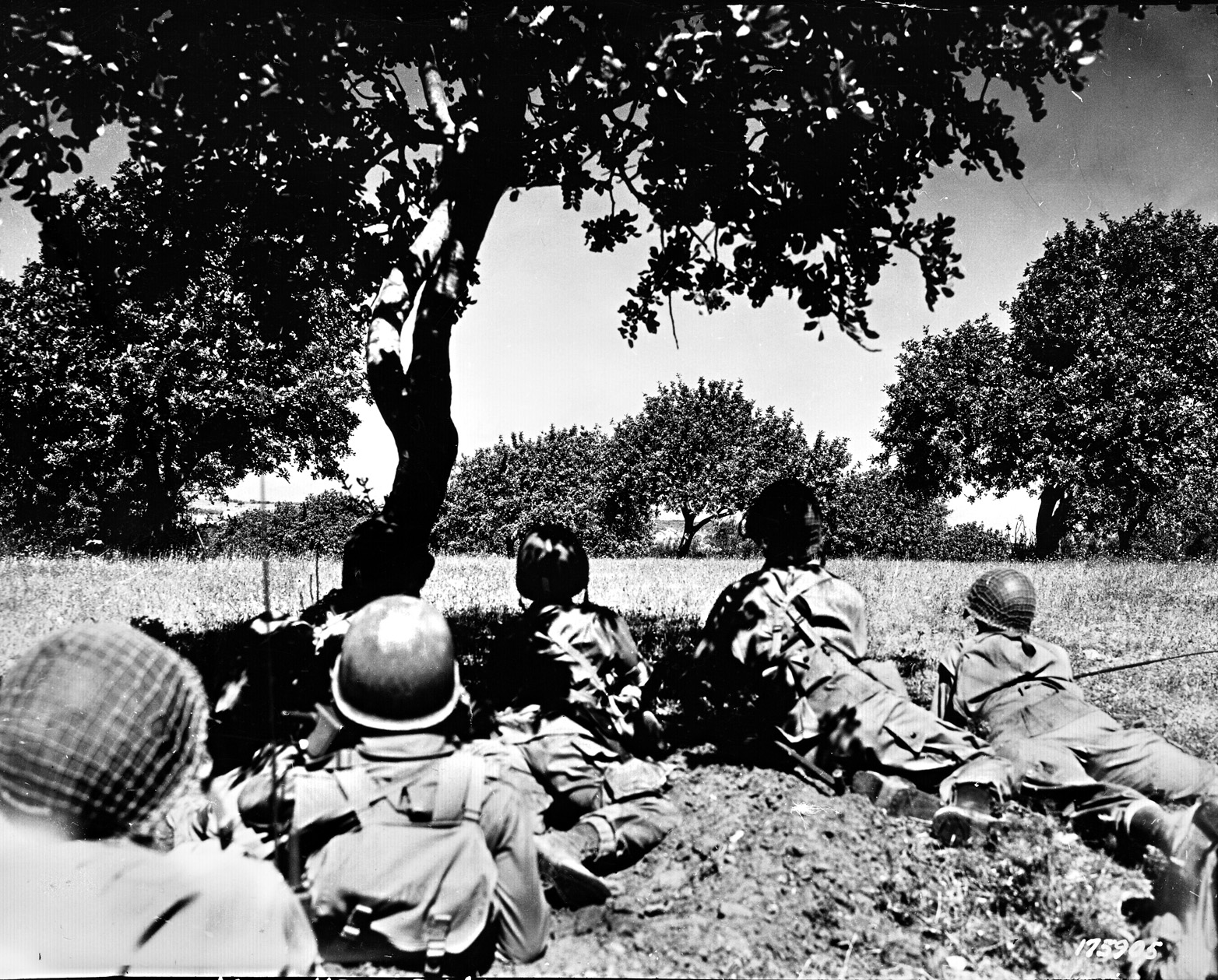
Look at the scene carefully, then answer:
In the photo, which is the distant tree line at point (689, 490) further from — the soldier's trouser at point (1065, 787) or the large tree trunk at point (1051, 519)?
the soldier's trouser at point (1065, 787)

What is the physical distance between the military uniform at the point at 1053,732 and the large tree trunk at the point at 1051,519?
34812mm

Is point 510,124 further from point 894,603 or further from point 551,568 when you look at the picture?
point 894,603

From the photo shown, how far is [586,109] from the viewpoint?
6.21 metres

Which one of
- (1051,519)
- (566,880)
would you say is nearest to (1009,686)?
(566,880)

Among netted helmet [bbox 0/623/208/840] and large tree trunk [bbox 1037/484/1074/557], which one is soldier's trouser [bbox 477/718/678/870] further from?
large tree trunk [bbox 1037/484/1074/557]

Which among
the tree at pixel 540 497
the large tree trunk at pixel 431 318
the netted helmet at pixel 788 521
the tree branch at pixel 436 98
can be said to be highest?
the tree branch at pixel 436 98

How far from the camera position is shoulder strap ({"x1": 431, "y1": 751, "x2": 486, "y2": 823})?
2.70 metres

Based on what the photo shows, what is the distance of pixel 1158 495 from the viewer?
31938 mm

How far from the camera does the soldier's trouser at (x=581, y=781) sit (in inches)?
163

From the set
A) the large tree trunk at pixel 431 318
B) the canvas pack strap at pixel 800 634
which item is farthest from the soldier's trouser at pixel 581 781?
the large tree trunk at pixel 431 318

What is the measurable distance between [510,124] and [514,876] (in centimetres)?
570

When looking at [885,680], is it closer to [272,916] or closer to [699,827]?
Answer: [699,827]

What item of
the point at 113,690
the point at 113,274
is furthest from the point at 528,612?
the point at 113,274

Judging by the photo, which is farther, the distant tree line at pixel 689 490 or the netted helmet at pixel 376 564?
the distant tree line at pixel 689 490
